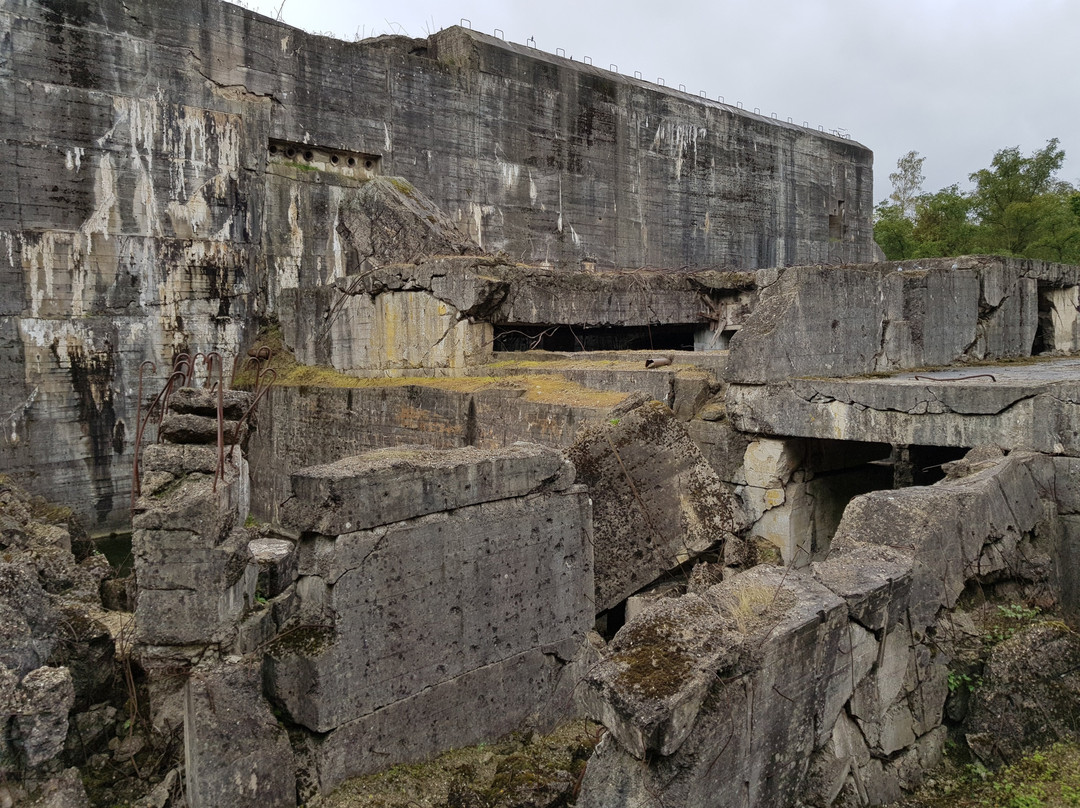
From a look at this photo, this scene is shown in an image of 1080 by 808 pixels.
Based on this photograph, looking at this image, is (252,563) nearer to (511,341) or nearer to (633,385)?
(633,385)

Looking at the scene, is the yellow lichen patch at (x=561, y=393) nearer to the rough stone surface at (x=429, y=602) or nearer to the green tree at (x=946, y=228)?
the rough stone surface at (x=429, y=602)

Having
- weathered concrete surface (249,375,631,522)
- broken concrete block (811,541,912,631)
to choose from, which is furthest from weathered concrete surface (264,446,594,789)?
broken concrete block (811,541,912,631)

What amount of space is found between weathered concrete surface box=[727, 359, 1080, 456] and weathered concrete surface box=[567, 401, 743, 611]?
2.14 feet

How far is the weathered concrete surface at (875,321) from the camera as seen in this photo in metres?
5.56

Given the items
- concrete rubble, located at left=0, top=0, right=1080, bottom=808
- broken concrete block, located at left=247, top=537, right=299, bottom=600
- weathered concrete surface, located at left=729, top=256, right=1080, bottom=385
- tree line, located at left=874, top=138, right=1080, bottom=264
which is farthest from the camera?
tree line, located at left=874, top=138, right=1080, bottom=264

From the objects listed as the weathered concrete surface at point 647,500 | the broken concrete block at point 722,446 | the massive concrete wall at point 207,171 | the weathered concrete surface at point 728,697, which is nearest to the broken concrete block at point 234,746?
the weathered concrete surface at point 728,697

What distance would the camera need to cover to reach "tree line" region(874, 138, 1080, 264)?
76.6 feet

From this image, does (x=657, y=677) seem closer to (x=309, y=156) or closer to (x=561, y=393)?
(x=561, y=393)

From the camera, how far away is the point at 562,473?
456 centimetres

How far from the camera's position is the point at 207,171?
1147cm

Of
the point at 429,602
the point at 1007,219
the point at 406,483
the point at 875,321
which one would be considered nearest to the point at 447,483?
the point at 406,483

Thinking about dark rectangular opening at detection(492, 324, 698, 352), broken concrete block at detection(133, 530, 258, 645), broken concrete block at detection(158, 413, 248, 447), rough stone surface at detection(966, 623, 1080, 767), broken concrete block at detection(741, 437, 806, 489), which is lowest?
rough stone surface at detection(966, 623, 1080, 767)

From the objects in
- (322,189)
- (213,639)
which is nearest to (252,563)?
(213,639)

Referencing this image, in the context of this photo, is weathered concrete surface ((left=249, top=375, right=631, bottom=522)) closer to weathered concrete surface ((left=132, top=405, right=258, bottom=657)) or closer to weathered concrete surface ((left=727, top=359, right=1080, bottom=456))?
weathered concrete surface ((left=132, top=405, right=258, bottom=657))
